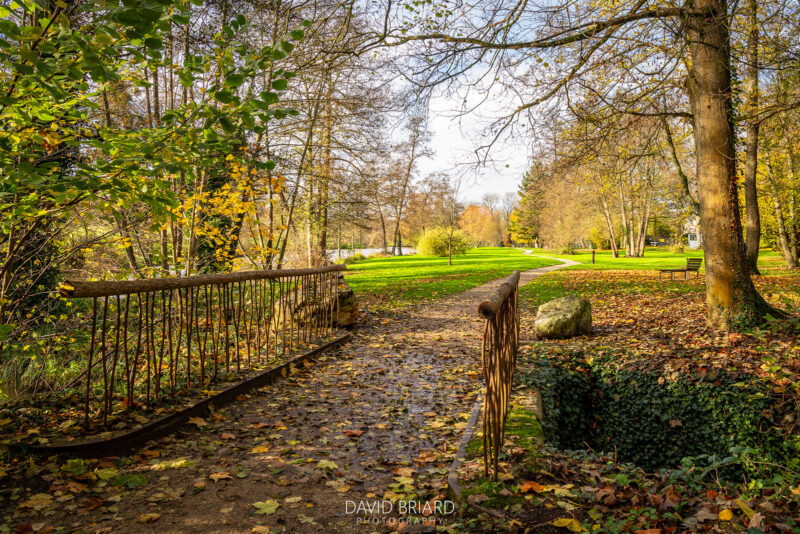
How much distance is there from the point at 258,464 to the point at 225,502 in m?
0.60

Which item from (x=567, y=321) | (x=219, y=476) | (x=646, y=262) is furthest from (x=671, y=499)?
(x=646, y=262)

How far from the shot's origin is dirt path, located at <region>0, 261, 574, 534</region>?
275cm

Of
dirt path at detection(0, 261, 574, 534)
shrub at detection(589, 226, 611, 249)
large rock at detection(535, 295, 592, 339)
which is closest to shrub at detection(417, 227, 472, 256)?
shrub at detection(589, 226, 611, 249)

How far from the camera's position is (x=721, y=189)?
693 centimetres

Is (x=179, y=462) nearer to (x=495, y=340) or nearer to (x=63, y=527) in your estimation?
(x=63, y=527)

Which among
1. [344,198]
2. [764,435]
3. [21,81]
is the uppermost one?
[344,198]

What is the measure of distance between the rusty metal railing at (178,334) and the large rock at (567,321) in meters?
4.15

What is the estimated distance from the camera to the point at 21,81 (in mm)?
2654

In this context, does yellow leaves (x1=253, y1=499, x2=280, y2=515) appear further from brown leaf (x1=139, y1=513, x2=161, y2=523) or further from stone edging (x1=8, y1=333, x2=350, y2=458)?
stone edging (x1=8, y1=333, x2=350, y2=458)

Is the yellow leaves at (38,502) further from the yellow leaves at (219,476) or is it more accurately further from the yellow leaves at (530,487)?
the yellow leaves at (530,487)

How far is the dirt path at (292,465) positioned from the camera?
2.75m

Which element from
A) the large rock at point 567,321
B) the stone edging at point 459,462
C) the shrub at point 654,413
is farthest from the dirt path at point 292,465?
the large rock at point 567,321

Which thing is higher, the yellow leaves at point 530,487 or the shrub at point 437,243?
the shrub at point 437,243

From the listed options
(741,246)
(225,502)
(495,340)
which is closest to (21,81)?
(225,502)
